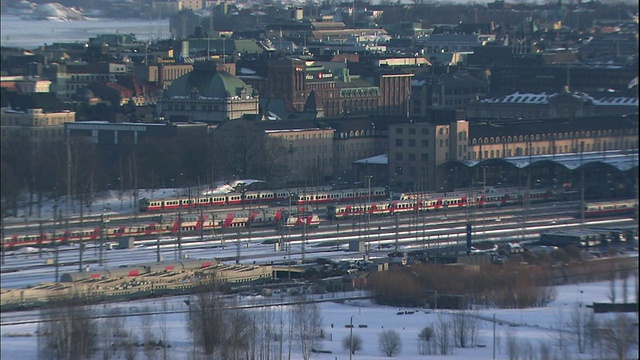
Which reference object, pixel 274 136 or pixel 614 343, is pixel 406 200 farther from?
pixel 614 343

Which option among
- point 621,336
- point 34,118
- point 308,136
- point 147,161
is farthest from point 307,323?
point 308,136

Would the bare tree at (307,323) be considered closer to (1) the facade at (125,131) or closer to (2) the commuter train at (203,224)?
(2) the commuter train at (203,224)

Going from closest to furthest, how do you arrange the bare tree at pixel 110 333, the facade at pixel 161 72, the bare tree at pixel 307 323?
1. the bare tree at pixel 110 333
2. the bare tree at pixel 307 323
3. the facade at pixel 161 72

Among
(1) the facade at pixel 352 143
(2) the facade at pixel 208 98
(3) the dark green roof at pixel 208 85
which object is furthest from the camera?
(3) the dark green roof at pixel 208 85

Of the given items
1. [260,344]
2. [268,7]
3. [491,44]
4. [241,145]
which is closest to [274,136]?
[241,145]

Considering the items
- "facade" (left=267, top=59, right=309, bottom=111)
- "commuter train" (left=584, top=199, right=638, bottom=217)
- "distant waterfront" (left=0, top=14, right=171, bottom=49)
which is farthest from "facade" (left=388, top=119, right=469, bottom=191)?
"facade" (left=267, top=59, right=309, bottom=111)

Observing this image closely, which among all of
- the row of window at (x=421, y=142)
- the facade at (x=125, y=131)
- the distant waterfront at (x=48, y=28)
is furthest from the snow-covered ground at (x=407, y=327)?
the row of window at (x=421, y=142)
